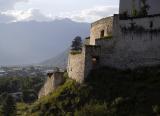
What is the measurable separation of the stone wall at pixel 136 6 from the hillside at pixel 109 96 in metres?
6.97

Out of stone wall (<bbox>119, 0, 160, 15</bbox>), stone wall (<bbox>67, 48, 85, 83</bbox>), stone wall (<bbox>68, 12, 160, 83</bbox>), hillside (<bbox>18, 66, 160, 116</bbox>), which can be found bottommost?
hillside (<bbox>18, 66, 160, 116</bbox>)

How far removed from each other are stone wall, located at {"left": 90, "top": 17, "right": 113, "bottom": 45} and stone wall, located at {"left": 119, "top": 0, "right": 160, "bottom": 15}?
85.0 inches

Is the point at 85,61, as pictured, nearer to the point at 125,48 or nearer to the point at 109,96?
the point at 125,48

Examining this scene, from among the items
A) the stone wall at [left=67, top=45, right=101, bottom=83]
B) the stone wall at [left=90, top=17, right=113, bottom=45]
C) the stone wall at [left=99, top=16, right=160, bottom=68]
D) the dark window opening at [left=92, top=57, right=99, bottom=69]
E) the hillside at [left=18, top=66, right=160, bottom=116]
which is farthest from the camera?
the stone wall at [left=90, top=17, right=113, bottom=45]

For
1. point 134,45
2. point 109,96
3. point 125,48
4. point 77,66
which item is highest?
point 134,45

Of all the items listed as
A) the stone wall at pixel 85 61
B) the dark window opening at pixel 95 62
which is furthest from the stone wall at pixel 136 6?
the dark window opening at pixel 95 62

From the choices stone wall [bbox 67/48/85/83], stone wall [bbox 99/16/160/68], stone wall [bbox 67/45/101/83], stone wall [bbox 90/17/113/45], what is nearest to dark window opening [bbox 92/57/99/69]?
stone wall [bbox 67/45/101/83]

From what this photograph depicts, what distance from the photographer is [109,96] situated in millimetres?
46406

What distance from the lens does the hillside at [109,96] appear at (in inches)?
1706

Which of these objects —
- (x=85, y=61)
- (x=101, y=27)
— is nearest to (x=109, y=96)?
(x=85, y=61)

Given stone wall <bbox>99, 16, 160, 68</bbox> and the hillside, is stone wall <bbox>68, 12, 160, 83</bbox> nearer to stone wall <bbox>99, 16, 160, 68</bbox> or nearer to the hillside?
stone wall <bbox>99, 16, 160, 68</bbox>

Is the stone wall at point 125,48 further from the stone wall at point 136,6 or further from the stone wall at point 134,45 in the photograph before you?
the stone wall at point 136,6

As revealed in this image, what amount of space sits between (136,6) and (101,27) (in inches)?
168

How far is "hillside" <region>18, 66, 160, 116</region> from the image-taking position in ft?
142
